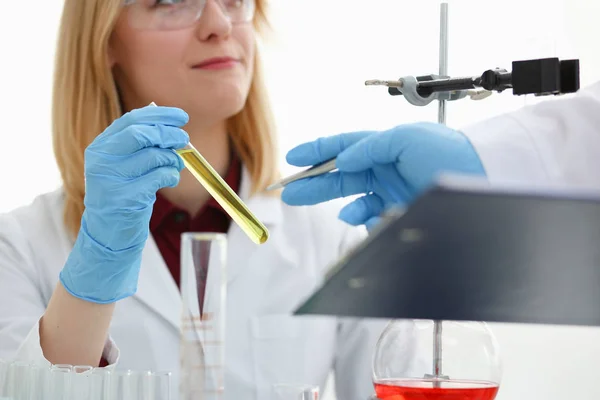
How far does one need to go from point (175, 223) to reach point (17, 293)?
375 mm

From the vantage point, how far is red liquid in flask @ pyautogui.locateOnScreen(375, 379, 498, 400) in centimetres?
85

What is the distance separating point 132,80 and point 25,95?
0.89 meters

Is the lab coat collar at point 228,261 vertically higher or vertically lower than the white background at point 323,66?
lower

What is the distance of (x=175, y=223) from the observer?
1764mm

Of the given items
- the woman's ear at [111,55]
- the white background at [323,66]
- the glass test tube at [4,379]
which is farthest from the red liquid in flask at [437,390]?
the white background at [323,66]

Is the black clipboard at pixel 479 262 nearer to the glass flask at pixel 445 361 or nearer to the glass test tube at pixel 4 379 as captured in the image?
the glass flask at pixel 445 361

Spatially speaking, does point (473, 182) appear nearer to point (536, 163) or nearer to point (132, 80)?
point (536, 163)

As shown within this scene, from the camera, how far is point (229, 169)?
6.06 ft

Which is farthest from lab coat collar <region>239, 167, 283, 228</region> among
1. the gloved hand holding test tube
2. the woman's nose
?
the gloved hand holding test tube

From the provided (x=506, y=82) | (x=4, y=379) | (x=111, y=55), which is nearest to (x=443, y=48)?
(x=506, y=82)

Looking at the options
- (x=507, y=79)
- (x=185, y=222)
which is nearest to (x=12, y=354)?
(x=185, y=222)

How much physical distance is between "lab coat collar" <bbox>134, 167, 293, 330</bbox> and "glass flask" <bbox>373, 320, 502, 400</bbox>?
30.4 inches

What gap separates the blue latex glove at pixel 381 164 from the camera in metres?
0.72

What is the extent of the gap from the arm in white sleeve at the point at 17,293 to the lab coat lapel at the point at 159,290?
0.68ft
